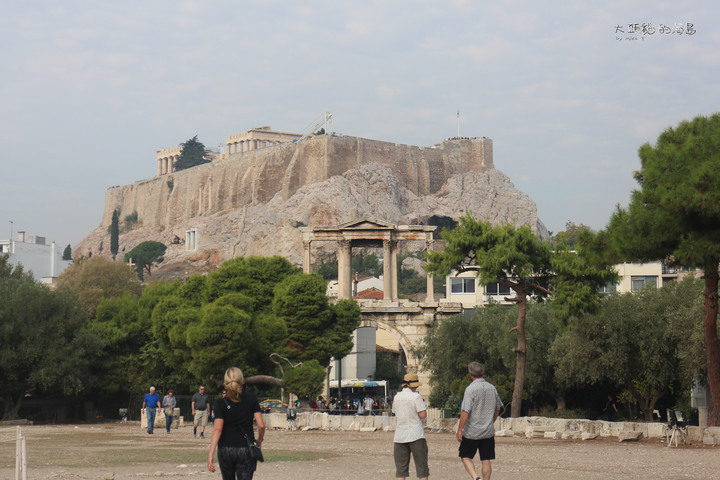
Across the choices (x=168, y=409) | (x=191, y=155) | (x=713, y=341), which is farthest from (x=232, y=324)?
(x=191, y=155)

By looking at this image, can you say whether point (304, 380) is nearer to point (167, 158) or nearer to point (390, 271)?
point (390, 271)

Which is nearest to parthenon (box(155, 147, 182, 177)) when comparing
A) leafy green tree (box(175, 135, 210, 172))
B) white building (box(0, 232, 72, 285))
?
leafy green tree (box(175, 135, 210, 172))

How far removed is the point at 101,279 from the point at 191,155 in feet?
280

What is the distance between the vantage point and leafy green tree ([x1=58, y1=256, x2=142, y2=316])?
75.4 m

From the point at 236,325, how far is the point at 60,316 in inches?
366

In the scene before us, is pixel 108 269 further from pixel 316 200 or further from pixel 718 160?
pixel 718 160

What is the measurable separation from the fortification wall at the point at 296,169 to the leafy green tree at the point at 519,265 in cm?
9095

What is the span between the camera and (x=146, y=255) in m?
131

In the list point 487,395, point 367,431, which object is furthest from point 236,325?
point 487,395

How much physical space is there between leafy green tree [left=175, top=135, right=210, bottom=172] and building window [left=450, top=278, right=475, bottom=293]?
10213cm

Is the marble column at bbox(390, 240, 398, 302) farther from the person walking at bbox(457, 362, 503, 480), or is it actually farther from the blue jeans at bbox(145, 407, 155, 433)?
the person walking at bbox(457, 362, 503, 480)

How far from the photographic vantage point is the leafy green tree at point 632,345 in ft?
91.5

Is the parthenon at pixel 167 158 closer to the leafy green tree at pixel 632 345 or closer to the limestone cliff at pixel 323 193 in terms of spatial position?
the limestone cliff at pixel 323 193

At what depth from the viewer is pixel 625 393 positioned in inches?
1264
